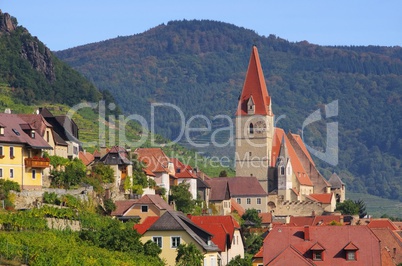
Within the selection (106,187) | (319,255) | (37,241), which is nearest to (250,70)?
(106,187)

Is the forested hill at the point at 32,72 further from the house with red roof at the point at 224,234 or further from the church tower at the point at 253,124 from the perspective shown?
the house with red roof at the point at 224,234

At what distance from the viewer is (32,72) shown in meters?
180

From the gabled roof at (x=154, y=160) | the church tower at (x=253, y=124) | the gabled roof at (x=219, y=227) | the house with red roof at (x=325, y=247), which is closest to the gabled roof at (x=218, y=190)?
the gabled roof at (x=154, y=160)

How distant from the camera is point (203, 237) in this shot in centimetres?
7519

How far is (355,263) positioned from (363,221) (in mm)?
43746

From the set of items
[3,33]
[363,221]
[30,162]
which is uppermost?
[3,33]

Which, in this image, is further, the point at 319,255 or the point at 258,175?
the point at 258,175

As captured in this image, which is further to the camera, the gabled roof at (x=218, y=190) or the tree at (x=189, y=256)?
the gabled roof at (x=218, y=190)

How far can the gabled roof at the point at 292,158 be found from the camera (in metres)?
145

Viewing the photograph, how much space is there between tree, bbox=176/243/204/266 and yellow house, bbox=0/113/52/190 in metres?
11.1

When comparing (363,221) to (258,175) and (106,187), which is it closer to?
(258,175)

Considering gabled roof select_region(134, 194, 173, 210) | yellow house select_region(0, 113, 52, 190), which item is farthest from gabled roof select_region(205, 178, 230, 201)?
yellow house select_region(0, 113, 52, 190)

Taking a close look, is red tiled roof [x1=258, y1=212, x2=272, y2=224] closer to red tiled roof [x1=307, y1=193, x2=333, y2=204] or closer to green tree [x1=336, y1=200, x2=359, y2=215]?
red tiled roof [x1=307, y1=193, x2=333, y2=204]

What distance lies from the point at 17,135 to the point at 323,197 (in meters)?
68.5
